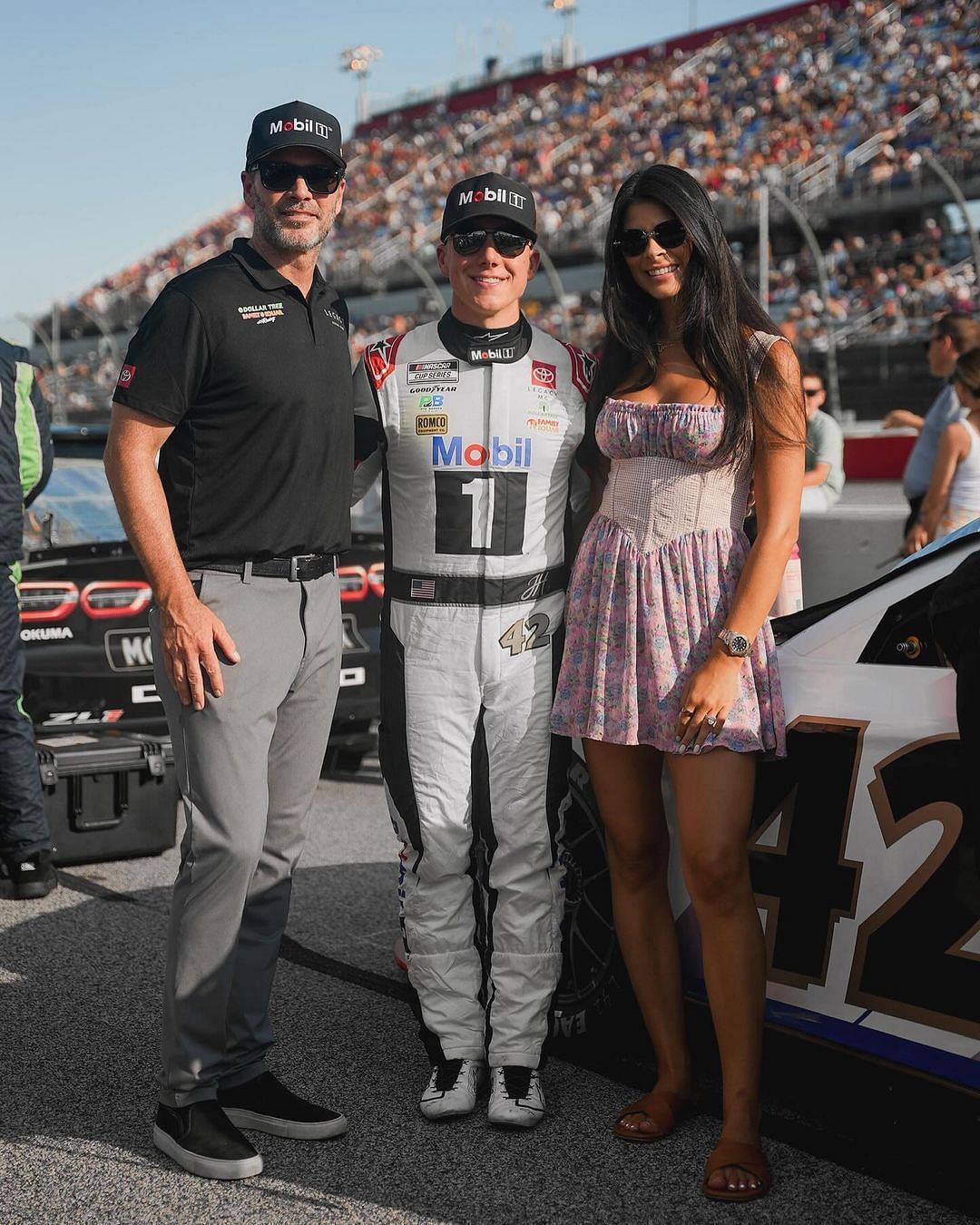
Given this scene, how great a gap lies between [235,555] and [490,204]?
100 cm

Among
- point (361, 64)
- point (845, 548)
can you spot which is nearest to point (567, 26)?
point (361, 64)

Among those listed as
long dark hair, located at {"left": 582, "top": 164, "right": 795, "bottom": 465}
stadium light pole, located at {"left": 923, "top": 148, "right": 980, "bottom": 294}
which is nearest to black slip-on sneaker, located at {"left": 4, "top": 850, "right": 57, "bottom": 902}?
long dark hair, located at {"left": 582, "top": 164, "right": 795, "bottom": 465}

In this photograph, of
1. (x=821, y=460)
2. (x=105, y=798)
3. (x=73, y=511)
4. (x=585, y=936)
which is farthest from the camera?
(x=821, y=460)

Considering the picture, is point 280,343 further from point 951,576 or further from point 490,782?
point 951,576

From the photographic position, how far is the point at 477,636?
2.96m

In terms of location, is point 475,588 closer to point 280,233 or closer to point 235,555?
point 235,555

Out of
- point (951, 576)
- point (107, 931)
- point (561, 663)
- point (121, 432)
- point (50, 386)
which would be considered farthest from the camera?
point (50, 386)

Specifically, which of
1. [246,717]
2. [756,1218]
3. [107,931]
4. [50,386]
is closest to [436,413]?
[246,717]

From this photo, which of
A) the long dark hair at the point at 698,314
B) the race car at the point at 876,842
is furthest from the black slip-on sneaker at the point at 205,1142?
the long dark hair at the point at 698,314

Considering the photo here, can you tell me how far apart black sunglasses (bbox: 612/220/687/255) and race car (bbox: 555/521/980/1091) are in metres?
0.82

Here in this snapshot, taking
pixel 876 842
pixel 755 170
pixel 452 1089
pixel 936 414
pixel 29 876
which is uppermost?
pixel 755 170

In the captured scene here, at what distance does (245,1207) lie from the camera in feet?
8.18

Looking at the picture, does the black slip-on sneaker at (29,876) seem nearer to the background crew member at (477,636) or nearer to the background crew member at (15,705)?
the background crew member at (15,705)

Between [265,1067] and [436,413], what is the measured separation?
5.02ft
